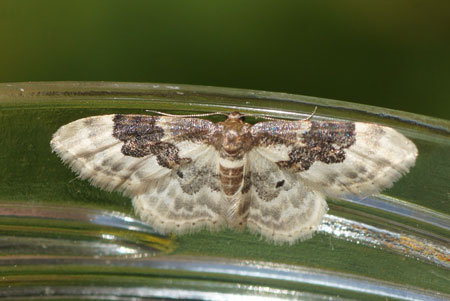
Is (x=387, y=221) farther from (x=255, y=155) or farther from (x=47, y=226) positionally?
(x=47, y=226)

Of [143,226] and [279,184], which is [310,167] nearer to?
[279,184]

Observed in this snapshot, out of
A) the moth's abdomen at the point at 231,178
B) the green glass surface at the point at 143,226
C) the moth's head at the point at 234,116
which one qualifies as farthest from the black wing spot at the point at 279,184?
the moth's head at the point at 234,116

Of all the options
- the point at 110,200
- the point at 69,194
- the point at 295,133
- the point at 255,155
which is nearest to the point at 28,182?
the point at 69,194

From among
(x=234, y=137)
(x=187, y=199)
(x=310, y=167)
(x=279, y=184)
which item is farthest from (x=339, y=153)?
(x=187, y=199)

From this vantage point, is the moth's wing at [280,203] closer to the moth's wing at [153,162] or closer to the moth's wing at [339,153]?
the moth's wing at [339,153]

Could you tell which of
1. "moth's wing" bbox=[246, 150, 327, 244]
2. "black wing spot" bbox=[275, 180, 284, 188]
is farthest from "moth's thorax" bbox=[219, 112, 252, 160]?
"black wing spot" bbox=[275, 180, 284, 188]

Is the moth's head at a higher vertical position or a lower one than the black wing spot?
higher

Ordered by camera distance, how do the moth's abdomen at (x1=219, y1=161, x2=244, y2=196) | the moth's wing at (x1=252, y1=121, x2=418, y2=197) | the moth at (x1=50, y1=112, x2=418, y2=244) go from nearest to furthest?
the moth's wing at (x1=252, y1=121, x2=418, y2=197) < the moth at (x1=50, y1=112, x2=418, y2=244) < the moth's abdomen at (x1=219, y1=161, x2=244, y2=196)

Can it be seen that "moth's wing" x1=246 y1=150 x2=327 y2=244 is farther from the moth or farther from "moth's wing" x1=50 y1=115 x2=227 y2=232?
"moth's wing" x1=50 y1=115 x2=227 y2=232
